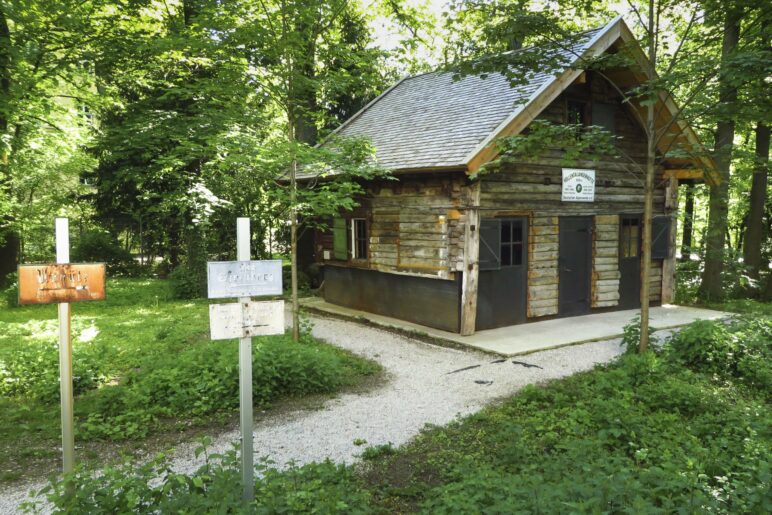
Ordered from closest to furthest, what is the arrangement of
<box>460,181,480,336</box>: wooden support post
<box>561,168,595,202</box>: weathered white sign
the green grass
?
<box>460,181,480,336</box>: wooden support post → <box>561,168,595,202</box>: weathered white sign → the green grass

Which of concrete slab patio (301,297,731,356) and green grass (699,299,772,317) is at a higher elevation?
green grass (699,299,772,317)

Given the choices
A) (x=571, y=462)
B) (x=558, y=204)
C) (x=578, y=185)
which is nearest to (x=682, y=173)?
(x=578, y=185)

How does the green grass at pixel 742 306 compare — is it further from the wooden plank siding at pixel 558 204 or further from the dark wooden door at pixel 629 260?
the dark wooden door at pixel 629 260

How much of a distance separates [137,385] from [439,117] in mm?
8084

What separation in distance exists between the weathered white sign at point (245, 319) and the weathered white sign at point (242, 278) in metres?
0.08

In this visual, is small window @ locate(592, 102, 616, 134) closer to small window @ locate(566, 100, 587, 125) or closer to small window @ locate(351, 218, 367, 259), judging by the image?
small window @ locate(566, 100, 587, 125)

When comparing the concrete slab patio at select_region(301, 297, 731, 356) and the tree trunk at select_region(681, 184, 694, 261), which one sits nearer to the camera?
the concrete slab patio at select_region(301, 297, 731, 356)

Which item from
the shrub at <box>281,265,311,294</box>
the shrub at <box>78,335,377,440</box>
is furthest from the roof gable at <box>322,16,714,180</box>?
the shrub at <box>281,265,311,294</box>

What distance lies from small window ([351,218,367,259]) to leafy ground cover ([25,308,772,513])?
6.29 m

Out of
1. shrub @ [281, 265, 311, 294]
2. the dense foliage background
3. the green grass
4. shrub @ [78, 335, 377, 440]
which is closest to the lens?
shrub @ [78, 335, 377, 440]

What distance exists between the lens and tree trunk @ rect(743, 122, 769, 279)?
1280 centimetres

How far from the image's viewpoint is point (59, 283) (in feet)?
11.0

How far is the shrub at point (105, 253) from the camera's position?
17.6 m

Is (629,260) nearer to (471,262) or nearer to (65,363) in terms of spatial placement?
(471,262)
